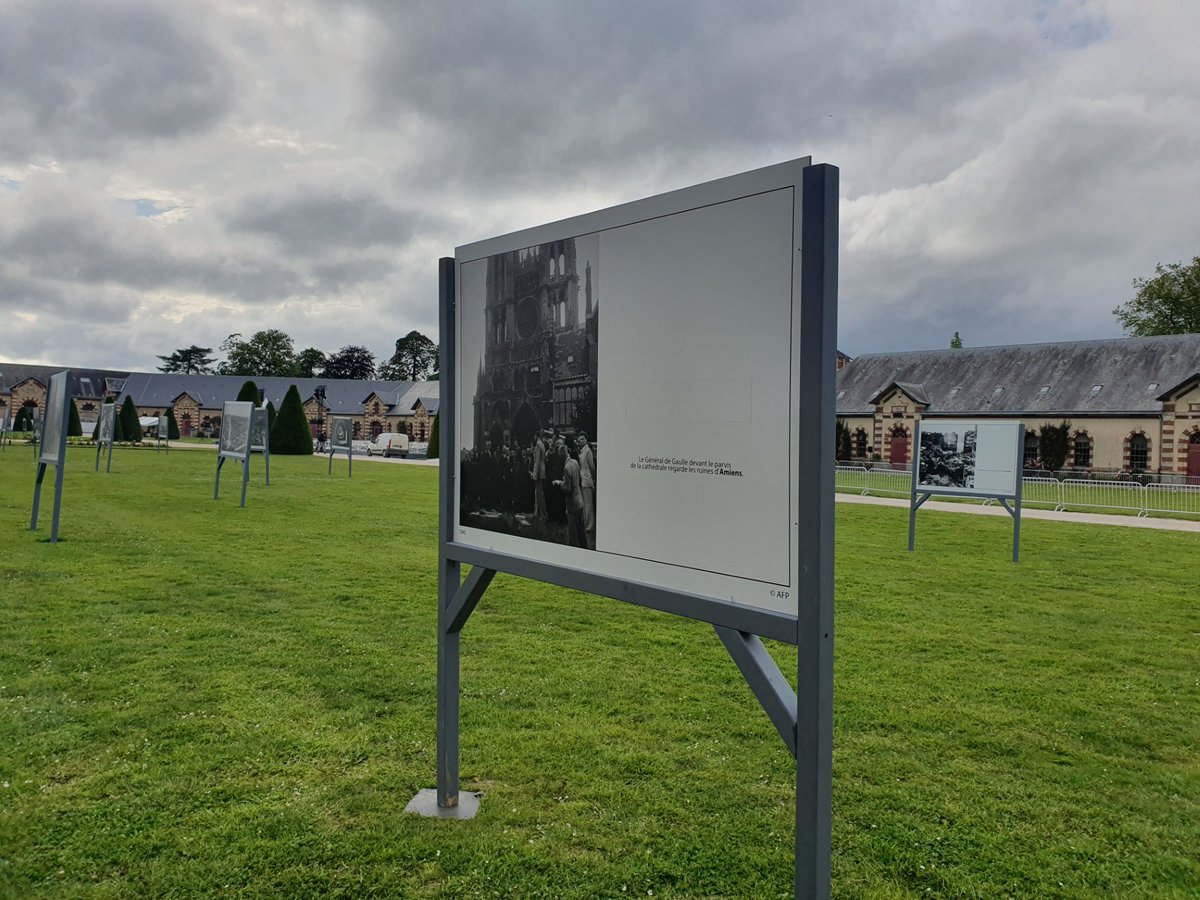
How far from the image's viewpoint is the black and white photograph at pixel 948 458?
45.6ft

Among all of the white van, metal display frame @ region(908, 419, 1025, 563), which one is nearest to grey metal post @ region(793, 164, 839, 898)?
metal display frame @ region(908, 419, 1025, 563)

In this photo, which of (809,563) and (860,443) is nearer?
(809,563)

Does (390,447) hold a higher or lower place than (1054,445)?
lower

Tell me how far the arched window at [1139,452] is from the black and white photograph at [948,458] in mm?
36982

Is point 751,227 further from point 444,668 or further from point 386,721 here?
point 386,721

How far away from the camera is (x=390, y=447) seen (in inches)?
2030

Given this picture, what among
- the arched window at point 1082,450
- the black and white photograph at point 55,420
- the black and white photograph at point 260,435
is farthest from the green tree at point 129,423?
the arched window at point 1082,450

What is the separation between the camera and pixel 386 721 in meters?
5.30

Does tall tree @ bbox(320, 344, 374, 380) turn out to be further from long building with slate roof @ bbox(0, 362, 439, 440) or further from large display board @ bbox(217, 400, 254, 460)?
large display board @ bbox(217, 400, 254, 460)

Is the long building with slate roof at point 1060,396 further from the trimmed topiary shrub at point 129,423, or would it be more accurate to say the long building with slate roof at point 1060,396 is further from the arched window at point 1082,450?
the trimmed topiary shrub at point 129,423

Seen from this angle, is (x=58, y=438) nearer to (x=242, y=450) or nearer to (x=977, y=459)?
(x=242, y=450)

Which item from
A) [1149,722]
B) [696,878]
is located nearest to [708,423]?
[696,878]

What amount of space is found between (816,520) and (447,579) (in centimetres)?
240

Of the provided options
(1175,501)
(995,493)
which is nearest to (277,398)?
(1175,501)
